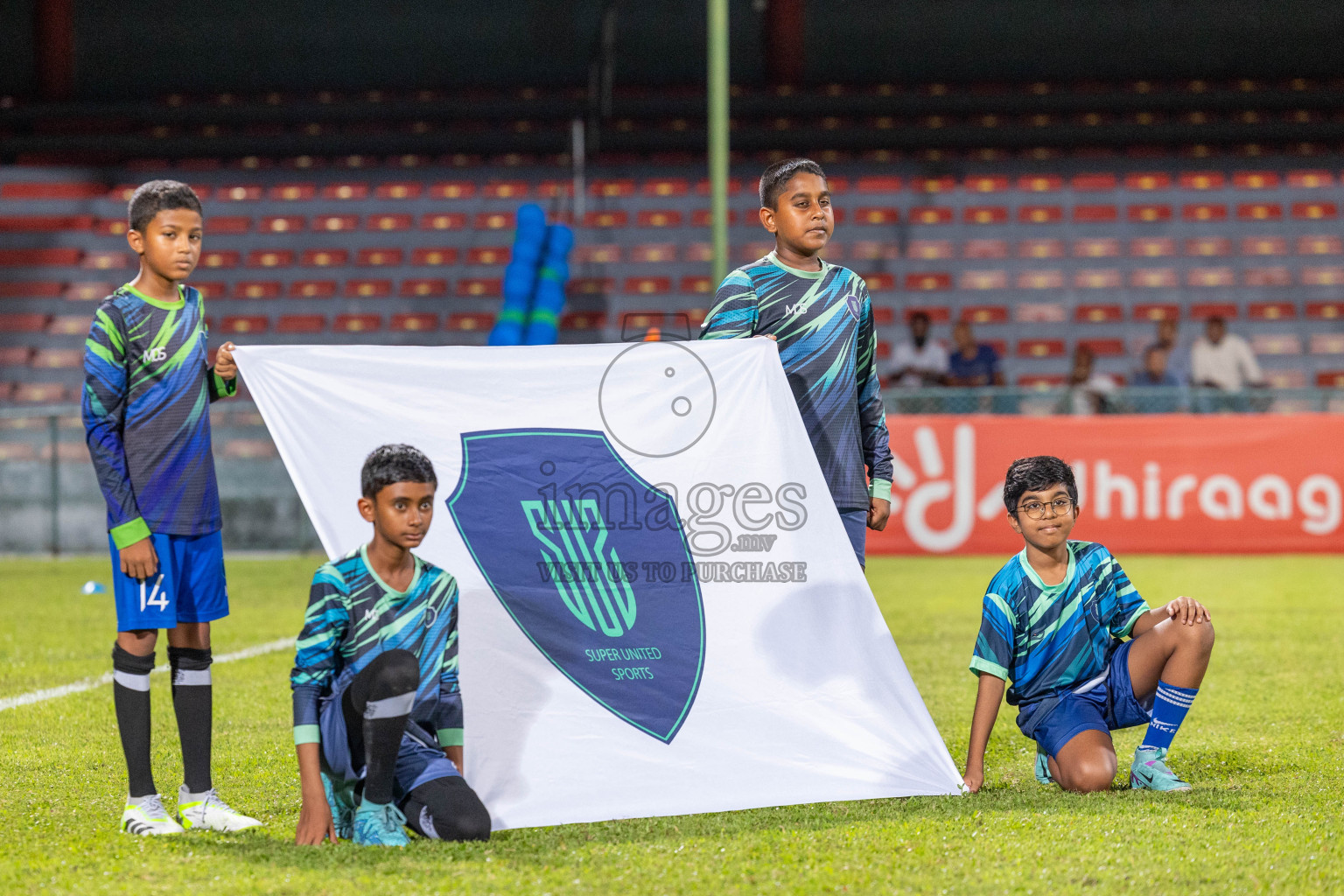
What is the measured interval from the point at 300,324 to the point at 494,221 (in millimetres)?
2778

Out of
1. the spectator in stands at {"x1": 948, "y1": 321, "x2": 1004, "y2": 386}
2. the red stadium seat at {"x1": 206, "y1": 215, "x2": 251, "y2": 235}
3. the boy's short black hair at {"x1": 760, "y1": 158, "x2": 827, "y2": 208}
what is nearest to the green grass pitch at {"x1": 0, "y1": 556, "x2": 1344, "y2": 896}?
the boy's short black hair at {"x1": 760, "y1": 158, "x2": 827, "y2": 208}

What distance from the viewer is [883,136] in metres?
18.0

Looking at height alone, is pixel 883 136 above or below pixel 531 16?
below

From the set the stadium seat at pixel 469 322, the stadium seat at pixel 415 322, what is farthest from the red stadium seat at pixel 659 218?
the stadium seat at pixel 415 322

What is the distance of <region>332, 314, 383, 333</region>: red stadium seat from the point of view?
15.6 m

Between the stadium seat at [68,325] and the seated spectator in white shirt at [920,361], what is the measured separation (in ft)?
30.6

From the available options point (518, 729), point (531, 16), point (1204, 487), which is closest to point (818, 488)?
point (518, 729)

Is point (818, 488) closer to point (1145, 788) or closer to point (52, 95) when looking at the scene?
point (1145, 788)

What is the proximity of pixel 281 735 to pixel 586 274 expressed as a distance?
39.4 feet

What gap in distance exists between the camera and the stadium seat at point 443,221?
16859 mm

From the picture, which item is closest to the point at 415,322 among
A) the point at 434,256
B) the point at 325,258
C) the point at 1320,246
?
the point at 434,256

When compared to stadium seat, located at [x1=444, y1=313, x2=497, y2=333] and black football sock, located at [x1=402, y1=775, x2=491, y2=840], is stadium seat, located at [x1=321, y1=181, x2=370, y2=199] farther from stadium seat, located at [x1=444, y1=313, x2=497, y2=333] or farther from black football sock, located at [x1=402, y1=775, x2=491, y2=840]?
black football sock, located at [x1=402, y1=775, x2=491, y2=840]

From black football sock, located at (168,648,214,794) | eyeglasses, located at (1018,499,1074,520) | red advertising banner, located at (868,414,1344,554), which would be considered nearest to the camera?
black football sock, located at (168,648,214,794)

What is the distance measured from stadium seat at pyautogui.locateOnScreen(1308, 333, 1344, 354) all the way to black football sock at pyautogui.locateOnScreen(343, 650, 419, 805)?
1433cm
